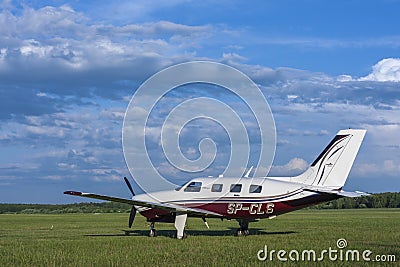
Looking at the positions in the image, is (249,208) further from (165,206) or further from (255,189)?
(165,206)

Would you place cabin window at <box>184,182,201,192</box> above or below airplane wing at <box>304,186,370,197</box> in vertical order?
above

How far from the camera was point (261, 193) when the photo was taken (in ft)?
77.6

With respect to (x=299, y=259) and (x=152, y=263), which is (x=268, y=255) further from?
(x=152, y=263)

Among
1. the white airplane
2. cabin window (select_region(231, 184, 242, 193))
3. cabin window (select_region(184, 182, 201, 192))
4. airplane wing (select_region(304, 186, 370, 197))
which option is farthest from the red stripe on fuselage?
cabin window (select_region(184, 182, 201, 192))

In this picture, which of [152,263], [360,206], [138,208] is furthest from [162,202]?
[360,206]

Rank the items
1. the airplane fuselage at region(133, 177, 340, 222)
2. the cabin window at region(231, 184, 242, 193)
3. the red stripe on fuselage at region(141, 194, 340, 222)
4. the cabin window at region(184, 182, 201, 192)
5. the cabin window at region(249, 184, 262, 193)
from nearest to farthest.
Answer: the red stripe on fuselage at region(141, 194, 340, 222)
the airplane fuselage at region(133, 177, 340, 222)
the cabin window at region(249, 184, 262, 193)
the cabin window at region(231, 184, 242, 193)
the cabin window at region(184, 182, 201, 192)

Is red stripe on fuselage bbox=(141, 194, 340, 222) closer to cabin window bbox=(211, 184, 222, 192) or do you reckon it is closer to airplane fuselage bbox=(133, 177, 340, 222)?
airplane fuselage bbox=(133, 177, 340, 222)

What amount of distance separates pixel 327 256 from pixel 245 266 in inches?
126

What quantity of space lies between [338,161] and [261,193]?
3445mm

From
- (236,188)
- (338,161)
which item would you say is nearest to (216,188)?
(236,188)

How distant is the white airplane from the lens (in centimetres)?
2327

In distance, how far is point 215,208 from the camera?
24.2 meters

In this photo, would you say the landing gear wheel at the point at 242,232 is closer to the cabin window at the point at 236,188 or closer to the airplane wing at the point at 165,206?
the airplane wing at the point at 165,206

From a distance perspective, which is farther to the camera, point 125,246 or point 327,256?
point 125,246
